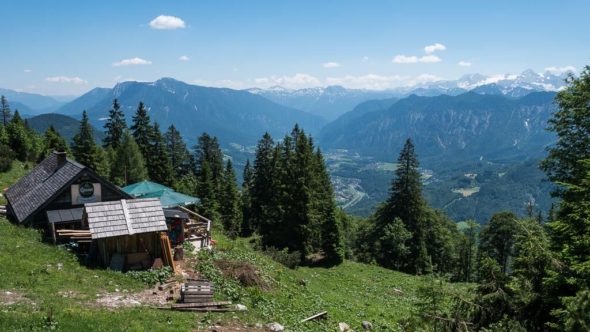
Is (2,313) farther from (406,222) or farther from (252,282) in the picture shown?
(406,222)

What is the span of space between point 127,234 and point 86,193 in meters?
8.12

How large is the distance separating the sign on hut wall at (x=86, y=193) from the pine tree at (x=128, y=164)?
3035 cm

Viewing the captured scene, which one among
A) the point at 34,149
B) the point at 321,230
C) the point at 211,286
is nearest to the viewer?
the point at 211,286

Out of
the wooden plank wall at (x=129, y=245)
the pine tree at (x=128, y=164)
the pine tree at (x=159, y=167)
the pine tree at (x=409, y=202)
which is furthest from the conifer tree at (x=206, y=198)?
the wooden plank wall at (x=129, y=245)

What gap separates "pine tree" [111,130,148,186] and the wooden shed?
37101 mm

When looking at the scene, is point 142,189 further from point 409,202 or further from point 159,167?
point 409,202

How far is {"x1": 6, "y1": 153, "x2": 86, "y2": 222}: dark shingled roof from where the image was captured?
2800 cm

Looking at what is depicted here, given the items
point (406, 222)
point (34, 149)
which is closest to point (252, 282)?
point (406, 222)

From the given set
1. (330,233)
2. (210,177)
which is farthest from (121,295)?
(210,177)

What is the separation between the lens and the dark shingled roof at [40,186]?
91.9 feet

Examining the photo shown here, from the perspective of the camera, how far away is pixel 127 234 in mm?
23062

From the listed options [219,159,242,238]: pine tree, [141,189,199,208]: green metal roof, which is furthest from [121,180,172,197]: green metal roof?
[219,159,242,238]: pine tree

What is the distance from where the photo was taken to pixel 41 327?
563 inches

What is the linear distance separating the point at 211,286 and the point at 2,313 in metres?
8.41
